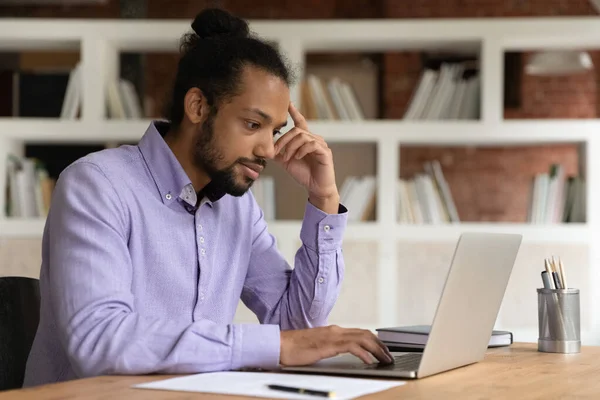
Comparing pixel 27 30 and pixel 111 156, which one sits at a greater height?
pixel 27 30

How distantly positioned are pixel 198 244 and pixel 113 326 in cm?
42

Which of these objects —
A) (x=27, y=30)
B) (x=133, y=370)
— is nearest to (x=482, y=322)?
(x=133, y=370)

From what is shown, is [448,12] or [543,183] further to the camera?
[448,12]

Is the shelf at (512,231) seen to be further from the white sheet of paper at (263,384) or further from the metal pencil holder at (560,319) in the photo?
the white sheet of paper at (263,384)

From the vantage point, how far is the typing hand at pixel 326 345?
57.9 inches

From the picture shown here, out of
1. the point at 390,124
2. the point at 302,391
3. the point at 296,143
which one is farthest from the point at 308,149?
the point at 390,124

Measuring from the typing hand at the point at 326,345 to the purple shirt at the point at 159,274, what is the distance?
0.03 metres

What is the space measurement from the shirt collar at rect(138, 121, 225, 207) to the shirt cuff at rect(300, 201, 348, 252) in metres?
0.25

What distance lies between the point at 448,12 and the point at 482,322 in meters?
6.02

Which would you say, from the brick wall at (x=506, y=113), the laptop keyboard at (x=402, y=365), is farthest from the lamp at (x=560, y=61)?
the laptop keyboard at (x=402, y=365)

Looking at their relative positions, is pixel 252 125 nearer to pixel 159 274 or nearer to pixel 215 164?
pixel 215 164

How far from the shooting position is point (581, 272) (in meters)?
4.23

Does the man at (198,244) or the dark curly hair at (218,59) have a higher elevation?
the dark curly hair at (218,59)

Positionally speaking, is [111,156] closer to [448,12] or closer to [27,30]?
[27,30]
